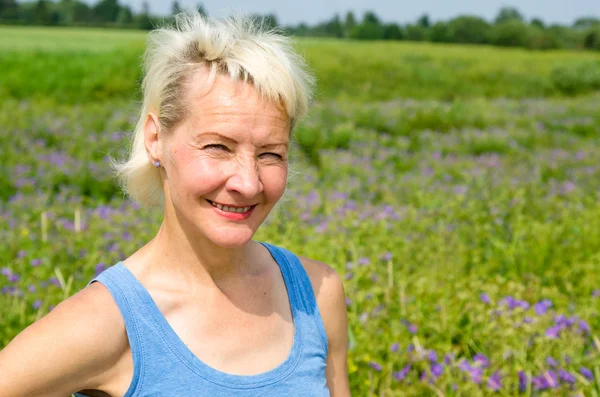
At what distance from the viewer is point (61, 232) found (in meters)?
4.80

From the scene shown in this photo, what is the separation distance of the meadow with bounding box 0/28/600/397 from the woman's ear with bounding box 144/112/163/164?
0.67m

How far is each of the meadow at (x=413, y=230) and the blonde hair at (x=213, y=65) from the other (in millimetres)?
610

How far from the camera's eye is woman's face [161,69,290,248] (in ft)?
5.87

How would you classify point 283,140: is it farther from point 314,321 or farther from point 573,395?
point 573,395

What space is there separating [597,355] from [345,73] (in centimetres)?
1700

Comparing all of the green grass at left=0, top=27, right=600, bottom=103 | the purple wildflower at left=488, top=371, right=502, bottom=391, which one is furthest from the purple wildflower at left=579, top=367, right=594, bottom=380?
the green grass at left=0, top=27, right=600, bottom=103

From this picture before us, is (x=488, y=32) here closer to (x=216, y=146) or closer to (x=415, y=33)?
(x=415, y=33)

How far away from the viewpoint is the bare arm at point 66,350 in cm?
156

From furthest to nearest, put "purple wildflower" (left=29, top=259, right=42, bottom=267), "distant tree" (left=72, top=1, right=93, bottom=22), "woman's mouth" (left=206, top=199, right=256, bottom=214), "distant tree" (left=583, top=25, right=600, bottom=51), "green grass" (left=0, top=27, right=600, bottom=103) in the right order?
"distant tree" (left=583, top=25, right=600, bottom=51) < "distant tree" (left=72, top=1, right=93, bottom=22) < "green grass" (left=0, top=27, right=600, bottom=103) < "purple wildflower" (left=29, top=259, right=42, bottom=267) < "woman's mouth" (left=206, top=199, right=256, bottom=214)

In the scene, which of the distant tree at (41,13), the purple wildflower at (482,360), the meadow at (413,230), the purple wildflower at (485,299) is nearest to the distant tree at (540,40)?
the distant tree at (41,13)

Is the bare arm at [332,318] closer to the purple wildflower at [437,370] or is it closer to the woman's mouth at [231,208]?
the woman's mouth at [231,208]

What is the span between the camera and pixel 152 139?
1940 millimetres

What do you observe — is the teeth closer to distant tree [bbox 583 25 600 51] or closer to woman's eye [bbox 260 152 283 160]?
woman's eye [bbox 260 152 283 160]

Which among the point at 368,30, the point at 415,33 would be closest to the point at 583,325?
the point at 368,30
